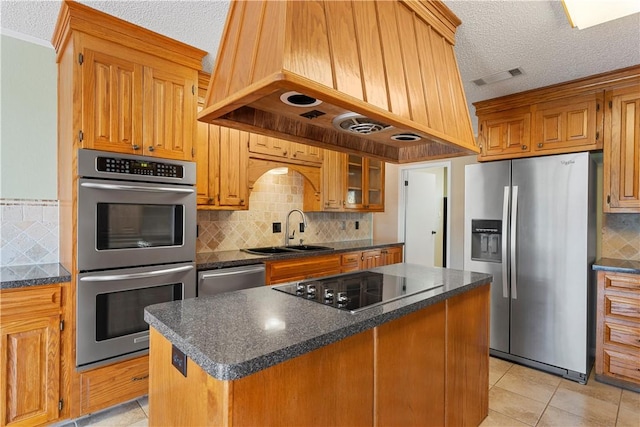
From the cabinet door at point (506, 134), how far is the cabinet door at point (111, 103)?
122 inches

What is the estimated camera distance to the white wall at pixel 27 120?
228cm

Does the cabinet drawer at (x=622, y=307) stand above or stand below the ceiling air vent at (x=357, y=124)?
below

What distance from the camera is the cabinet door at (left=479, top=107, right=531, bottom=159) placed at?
3166mm

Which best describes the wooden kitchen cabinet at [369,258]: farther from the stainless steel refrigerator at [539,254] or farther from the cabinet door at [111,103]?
the cabinet door at [111,103]

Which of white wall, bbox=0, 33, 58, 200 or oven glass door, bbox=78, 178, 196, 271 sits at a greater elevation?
white wall, bbox=0, 33, 58, 200

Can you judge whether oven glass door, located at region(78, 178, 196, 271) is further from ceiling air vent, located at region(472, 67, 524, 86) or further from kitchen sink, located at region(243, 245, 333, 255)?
ceiling air vent, located at region(472, 67, 524, 86)

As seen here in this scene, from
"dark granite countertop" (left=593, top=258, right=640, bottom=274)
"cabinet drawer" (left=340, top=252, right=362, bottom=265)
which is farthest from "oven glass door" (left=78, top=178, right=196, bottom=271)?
"dark granite countertop" (left=593, top=258, right=640, bottom=274)

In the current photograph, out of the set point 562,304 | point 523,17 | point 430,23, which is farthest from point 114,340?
point 562,304

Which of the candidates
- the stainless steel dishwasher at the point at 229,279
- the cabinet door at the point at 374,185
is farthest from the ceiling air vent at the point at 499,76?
the stainless steel dishwasher at the point at 229,279

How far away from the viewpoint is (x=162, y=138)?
239 cm

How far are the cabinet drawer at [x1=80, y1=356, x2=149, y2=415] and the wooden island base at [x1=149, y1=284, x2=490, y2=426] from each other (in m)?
0.99

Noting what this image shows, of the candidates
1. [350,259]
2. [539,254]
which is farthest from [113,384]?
[539,254]

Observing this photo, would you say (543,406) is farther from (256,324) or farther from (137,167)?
(137,167)

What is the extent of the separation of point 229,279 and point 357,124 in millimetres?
1722
